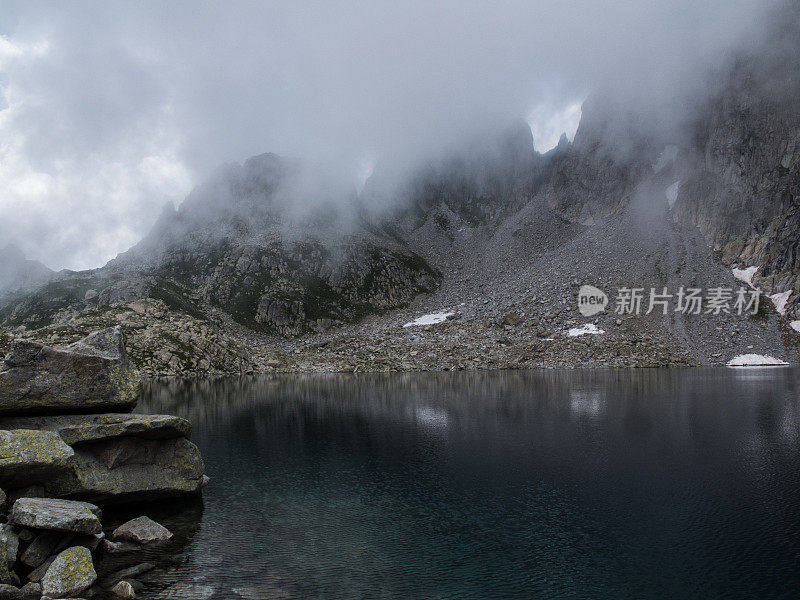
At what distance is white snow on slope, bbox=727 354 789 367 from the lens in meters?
136

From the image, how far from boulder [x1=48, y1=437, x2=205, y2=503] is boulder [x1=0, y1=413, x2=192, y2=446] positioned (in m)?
0.74

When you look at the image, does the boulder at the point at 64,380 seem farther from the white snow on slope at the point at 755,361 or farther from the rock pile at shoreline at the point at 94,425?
the white snow on slope at the point at 755,361

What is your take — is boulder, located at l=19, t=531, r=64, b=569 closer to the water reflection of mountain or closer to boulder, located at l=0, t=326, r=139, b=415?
boulder, located at l=0, t=326, r=139, b=415

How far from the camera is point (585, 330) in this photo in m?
159

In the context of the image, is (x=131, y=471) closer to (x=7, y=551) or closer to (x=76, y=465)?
(x=76, y=465)

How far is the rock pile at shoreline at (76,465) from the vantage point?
59.9ft

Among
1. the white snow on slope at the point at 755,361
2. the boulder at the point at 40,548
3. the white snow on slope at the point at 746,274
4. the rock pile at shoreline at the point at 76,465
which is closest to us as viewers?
the rock pile at shoreline at the point at 76,465

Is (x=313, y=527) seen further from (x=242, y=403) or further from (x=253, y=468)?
(x=242, y=403)

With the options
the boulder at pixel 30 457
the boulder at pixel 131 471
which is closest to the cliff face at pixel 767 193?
the boulder at pixel 131 471

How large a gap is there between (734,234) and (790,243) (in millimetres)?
19429

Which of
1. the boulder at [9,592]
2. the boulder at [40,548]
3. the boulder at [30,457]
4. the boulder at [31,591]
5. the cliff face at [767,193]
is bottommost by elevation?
the boulder at [31,591]

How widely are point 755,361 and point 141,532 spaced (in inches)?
6310

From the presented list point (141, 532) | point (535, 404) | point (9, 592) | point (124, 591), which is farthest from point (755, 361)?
point (9, 592)

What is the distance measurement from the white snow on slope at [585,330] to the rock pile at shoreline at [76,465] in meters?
144
